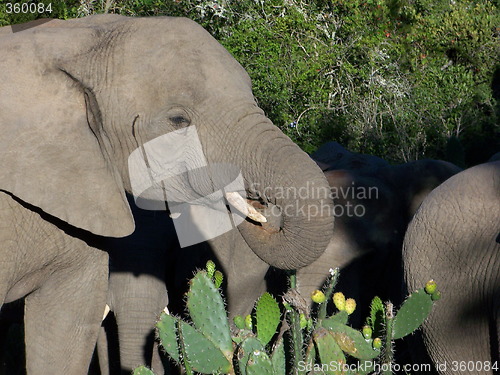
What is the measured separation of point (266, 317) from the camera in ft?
10.1

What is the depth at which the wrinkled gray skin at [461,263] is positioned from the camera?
352 centimetres

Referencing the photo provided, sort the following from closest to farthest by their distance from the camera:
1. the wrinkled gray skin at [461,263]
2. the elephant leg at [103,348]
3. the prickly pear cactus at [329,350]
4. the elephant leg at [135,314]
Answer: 1. the prickly pear cactus at [329,350]
2. the wrinkled gray skin at [461,263]
3. the elephant leg at [135,314]
4. the elephant leg at [103,348]

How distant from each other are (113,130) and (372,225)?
6.38 ft

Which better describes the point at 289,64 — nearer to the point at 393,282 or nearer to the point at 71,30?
the point at 393,282

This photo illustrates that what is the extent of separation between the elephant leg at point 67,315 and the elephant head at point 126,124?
398 mm

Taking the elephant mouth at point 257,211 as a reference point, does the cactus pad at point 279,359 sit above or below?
below

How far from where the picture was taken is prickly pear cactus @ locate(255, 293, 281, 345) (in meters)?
3.07

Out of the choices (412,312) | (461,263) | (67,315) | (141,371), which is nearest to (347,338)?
(412,312)

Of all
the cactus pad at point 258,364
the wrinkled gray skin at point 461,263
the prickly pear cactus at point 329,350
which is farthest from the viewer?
the wrinkled gray skin at point 461,263

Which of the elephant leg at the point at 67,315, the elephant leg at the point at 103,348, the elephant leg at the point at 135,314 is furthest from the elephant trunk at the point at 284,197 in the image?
the elephant leg at the point at 103,348

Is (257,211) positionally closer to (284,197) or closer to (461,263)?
(284,197)

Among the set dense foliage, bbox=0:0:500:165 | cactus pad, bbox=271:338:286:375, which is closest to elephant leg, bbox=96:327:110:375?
cactus pad, bbox=271:338:286:375

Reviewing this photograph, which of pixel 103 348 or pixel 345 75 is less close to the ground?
pixel 103 348

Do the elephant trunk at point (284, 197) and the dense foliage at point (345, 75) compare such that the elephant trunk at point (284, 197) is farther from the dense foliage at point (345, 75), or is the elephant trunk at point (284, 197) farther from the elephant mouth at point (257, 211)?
the dense foliage at point (345, 75)
